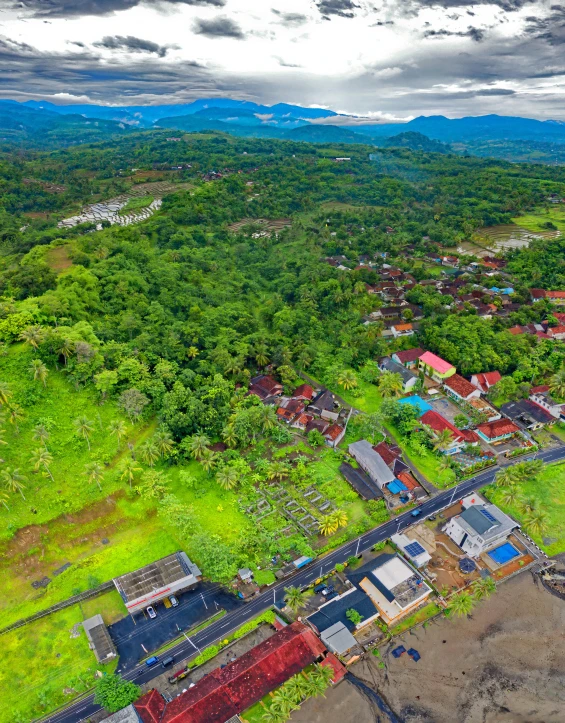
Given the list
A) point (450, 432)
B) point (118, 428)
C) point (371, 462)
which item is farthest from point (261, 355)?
point (450, 432)

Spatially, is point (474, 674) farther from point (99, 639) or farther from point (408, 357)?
point (408, 357)

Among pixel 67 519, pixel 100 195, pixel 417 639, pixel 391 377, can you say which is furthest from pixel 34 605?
pixel 100 195

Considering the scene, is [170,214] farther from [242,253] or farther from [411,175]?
[411,175]

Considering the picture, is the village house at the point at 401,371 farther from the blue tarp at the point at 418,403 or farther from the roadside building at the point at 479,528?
the roadside building at the point at 479,528

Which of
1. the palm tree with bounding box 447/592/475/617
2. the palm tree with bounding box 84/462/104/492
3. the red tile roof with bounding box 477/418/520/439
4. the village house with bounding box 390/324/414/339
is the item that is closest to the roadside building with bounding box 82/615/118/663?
the palm tree with bounding box 84/462/104/492

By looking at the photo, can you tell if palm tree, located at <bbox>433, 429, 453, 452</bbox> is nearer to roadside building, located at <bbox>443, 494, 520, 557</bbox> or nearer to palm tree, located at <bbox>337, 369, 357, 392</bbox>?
roadside building, located at <bbox>443, 494, 520, 557</bbox>
